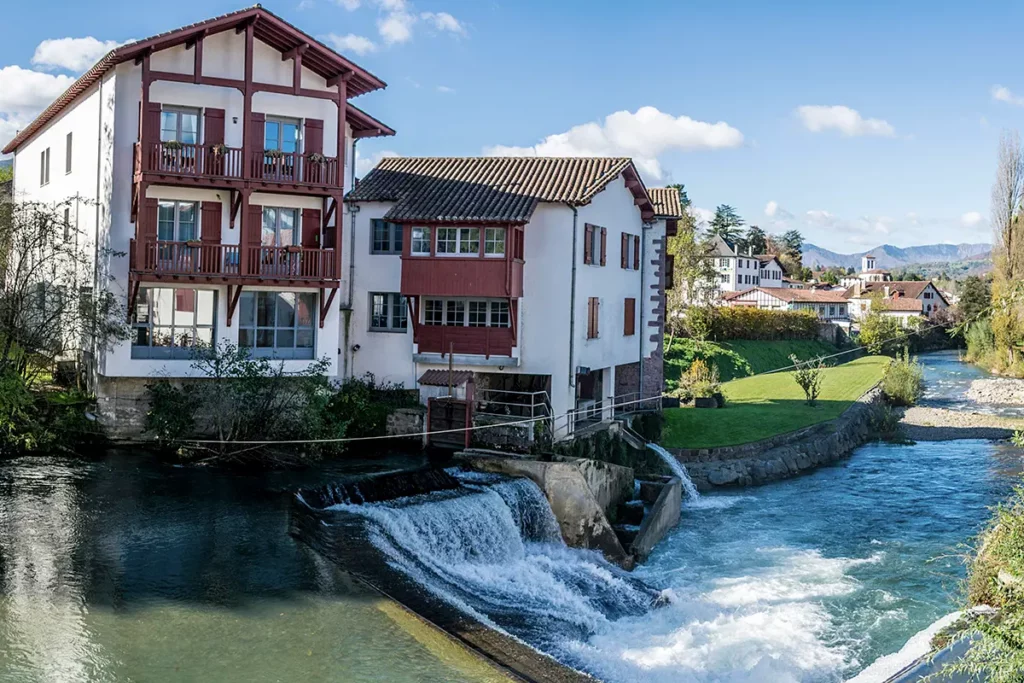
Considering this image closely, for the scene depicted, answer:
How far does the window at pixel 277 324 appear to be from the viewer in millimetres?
27328

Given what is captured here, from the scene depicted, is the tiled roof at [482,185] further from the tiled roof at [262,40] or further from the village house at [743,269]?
the village house at [743,269]

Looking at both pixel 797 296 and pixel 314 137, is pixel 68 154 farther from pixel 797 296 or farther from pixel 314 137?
pixel 797 296

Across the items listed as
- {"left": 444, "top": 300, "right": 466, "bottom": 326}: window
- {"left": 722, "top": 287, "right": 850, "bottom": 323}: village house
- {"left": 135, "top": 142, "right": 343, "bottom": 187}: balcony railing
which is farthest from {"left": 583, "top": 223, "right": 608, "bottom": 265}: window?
{"left": 722, "top": 287, "right": 850, "bottom": 323}: village house

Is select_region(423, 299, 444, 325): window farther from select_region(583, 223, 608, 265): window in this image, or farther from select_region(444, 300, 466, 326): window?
select_region(583, 223, 608, 265): window

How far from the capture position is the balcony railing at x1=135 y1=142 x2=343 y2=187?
25047mm

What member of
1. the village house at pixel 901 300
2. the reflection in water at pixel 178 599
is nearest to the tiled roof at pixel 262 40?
the reflection in water at pixel 178 599

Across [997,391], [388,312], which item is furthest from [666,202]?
[997,391]

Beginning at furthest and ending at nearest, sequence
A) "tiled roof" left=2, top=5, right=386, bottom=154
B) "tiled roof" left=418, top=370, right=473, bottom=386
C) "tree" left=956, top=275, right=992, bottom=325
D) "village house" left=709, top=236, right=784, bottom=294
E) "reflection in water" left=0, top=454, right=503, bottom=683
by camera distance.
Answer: "village house" left=709, top=236, right=784, bottom=294 → "tree" left=956, top=275, right=992, bottom=325 → "tiled roof" left=418, top=370, right=473, bottom=386 → "tiled roof" left=2, top=5, right=386, bottom=154 → "reflection in water" left=0, top=454, right=503, bottom=683

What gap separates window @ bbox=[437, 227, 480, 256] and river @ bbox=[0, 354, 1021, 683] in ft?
24.3

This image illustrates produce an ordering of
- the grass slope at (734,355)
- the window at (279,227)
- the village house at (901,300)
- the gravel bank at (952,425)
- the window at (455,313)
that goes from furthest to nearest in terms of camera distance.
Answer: the village house at (901,300) → the grass slope at (734,355) → the gravel bank at (952,425) → the window at (455,313) → the window at (279,227)

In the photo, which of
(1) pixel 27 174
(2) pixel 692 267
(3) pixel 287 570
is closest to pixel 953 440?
(2) pixel 692 267

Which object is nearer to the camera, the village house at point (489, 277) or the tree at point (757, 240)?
the village house at point (489, 277)

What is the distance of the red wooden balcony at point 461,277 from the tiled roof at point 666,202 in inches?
399

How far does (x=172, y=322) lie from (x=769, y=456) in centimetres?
2094
